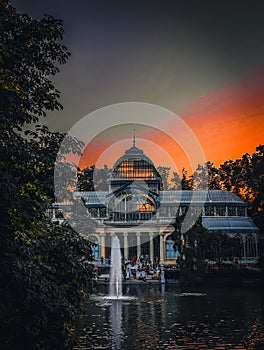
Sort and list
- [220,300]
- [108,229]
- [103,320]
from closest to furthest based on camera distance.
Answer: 1. [103,320]
2. [220,300]
3. [108,229]

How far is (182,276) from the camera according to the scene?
121ft

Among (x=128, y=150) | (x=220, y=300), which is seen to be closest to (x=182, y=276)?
(x=220, y=300)

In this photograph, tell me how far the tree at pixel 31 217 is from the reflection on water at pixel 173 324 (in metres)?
5.33

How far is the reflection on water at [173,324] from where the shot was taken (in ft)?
45.9

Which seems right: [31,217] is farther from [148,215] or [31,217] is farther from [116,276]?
[148,215]

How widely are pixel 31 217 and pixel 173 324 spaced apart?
34.4 ft

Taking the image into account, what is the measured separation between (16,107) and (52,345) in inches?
167

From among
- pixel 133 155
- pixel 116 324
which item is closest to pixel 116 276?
pixel 116 324

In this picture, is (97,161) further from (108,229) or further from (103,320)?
(103,320)

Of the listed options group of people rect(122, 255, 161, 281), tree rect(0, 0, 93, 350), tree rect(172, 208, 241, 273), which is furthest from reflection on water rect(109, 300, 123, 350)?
group of people rect(122, 255, 161, 281)

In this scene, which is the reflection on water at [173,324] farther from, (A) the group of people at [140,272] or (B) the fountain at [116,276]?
(A) the group of people at [140,272]

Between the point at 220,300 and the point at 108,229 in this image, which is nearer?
the point at 220,300

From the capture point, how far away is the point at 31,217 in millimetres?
8406

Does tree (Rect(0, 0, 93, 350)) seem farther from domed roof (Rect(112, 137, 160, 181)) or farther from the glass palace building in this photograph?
domed roof (Rect(112, 137, 160, 181))
